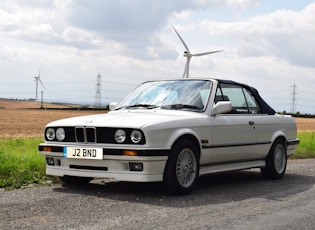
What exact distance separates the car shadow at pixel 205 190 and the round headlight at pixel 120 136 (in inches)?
27.3

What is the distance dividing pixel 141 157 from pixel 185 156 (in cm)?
81

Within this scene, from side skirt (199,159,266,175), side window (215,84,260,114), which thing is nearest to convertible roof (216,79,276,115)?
side window (215,84,260,114)

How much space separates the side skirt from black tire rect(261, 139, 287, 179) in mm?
131

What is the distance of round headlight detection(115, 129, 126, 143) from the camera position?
21.8ft

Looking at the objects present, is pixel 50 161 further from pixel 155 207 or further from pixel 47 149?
pixel 155 207

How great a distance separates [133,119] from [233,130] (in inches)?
76.1

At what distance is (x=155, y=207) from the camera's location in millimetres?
6047

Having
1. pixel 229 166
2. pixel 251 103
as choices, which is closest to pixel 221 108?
pixel 229 166

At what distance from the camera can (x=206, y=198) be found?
6848 millimetres

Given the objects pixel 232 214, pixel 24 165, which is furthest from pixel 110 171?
pixel 24 165

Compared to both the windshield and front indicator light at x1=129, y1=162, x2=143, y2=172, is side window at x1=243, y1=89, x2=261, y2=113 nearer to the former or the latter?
the windshield

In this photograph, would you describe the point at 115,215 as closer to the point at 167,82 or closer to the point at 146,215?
the point at 146,215

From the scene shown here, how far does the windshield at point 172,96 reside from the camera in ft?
25.6

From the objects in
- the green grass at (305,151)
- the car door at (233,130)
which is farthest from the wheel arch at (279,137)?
the green grass at (305,151)
